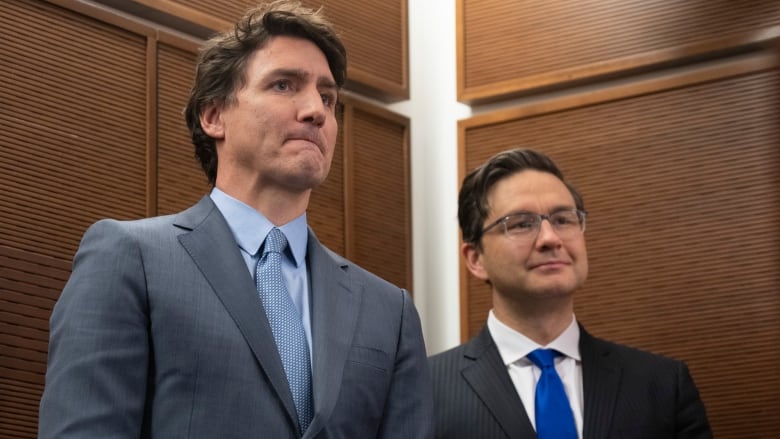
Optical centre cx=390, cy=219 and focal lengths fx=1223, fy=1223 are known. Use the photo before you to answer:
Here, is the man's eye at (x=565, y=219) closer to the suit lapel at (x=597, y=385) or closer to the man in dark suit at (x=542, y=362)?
the man in dark suit at (x=542, y=362)

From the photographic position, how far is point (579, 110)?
1772 millimetres

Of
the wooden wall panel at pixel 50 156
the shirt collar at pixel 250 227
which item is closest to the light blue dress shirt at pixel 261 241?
the shirt collar at pixel 250 227

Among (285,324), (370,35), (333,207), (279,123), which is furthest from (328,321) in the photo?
(370,35)

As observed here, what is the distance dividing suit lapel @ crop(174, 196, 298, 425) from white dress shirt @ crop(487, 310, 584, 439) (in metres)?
0.48

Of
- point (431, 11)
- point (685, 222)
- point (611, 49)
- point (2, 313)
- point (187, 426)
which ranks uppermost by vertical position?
point (431, 11)

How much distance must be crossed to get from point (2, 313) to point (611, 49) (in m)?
0.92

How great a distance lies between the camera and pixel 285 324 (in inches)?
38.8

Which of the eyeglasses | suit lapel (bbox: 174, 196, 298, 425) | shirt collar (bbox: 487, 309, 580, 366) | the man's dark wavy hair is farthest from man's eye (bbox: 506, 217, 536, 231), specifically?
suit lapel (bbox: 174, 196, 298, 425)

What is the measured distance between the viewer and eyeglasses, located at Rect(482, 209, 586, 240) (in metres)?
1.44

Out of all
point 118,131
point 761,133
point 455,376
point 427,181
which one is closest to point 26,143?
point 118,131

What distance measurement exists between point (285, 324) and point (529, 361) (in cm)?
49

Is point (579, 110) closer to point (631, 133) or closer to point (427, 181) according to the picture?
point (631, 133)

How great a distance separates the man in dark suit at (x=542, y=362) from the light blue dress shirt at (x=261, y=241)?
397 mm

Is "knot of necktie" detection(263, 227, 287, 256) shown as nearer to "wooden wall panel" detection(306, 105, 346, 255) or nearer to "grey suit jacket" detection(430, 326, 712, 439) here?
"grey suit jacket" detection(430, 326, 712, 439)
